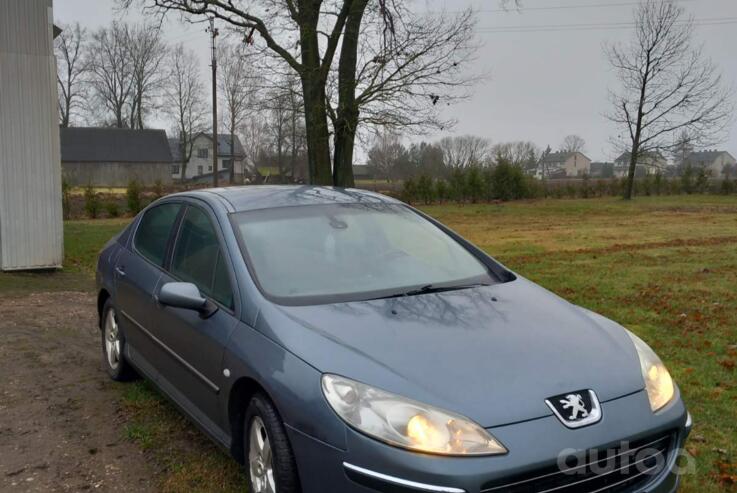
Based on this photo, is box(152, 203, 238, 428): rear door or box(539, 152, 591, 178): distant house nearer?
box(152, 203, 238, 428): rear door

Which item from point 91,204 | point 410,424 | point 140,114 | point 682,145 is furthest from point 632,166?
point 140,114

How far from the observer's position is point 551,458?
234 centimetres

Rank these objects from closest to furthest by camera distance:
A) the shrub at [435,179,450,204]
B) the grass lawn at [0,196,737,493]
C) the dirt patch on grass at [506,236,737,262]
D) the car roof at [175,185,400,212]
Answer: the grass lawn at [0,196,737,493] < the car roof at [175,185,400,212] < the dirt patch on grass at [506,236,737,262] < the shrub at [435,179,450,204]

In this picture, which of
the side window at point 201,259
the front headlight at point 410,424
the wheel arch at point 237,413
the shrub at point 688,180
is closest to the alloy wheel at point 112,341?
the side window at point 201,259

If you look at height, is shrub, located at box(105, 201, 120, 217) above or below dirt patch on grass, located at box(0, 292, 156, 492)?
below

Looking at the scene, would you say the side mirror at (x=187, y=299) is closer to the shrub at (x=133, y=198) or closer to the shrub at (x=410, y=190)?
the shrub at (x=133, y=198)

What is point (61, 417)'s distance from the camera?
444cm

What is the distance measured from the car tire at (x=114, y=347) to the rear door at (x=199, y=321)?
3.43ft

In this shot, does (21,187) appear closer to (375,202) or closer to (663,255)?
(375,202)

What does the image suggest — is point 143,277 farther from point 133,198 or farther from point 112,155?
point 112,155

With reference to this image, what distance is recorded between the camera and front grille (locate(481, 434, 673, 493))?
2322 millimetres

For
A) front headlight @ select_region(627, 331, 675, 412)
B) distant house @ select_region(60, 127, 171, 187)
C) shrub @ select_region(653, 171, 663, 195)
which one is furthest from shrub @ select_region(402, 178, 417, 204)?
distant house @ select_region(60, 127, 171, 187)

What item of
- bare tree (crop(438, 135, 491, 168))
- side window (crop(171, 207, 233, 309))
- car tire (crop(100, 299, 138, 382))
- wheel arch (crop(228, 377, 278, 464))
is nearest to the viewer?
wheel arch (crop(228, 377, 278, 464))

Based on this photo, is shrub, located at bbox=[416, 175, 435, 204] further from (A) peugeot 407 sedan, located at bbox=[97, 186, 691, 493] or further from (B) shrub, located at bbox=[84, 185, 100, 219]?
(A) peugeot 407 sedan, located at bbox=[97, 186, 691, 493]
